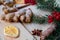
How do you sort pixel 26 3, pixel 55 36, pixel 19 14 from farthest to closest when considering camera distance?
pixel 26 3 < pixel 19 14 < pixel 55 36

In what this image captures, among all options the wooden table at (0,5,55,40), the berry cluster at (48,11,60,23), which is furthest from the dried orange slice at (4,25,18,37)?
the berry cluster at (48,11,60,23)

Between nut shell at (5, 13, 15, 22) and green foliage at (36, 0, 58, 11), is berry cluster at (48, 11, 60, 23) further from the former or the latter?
nut shell at (5, 13, 15, 22)

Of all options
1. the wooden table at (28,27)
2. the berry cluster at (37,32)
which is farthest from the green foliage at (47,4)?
the berry cluster at (37,32)

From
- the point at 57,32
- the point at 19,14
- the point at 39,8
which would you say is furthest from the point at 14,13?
the point at 57,32

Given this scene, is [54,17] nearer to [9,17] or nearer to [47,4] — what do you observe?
[47,4]

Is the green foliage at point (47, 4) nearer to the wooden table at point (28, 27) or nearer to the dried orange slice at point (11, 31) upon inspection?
the wooden table at point (28, 27)

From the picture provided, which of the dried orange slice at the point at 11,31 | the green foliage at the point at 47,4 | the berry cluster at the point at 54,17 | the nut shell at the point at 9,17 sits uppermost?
the green foliage at the point at 47,4

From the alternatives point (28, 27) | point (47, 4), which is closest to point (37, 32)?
point (28, 27)

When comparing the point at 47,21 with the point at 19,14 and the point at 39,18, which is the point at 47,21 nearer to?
the point at 39,18
